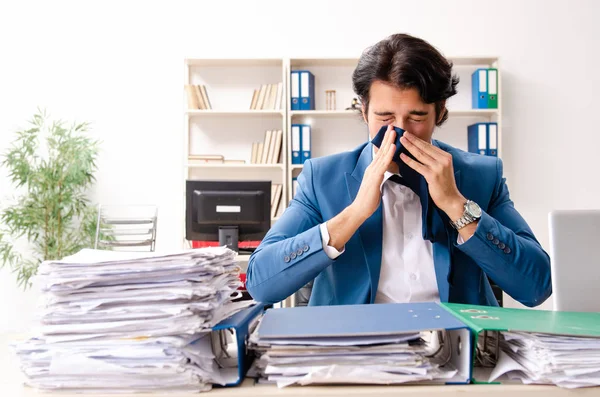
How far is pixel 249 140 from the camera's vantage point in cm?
473

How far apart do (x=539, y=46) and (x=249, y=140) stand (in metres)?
2.46

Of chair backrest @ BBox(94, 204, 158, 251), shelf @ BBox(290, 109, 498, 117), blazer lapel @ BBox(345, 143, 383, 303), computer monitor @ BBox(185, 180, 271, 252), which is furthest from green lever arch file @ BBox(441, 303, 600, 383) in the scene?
shelf @ BBox(290, 109, 498, 117)

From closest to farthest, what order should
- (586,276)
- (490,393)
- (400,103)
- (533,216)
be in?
(490,393)
(586,276)
(400,103)
(533,216)

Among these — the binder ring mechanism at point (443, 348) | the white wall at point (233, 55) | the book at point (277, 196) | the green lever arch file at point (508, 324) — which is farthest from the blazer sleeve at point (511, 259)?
the white wall at point (233, 55)

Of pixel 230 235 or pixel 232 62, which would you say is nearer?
pixel 230 235

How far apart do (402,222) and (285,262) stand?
0.39m

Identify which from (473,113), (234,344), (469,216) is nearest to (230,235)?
(469,216)

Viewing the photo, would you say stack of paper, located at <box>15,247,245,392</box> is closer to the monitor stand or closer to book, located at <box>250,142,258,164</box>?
the monitor stand

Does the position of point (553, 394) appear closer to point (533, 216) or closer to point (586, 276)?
point (586, 276)

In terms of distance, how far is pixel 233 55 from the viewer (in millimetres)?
4738

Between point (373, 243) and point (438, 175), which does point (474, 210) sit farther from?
point (373, 243)

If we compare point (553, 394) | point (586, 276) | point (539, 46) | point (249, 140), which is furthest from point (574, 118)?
point (553, 394)

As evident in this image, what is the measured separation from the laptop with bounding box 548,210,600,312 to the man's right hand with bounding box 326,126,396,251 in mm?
407

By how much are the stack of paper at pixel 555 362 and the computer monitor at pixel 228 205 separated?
2.54 meters
